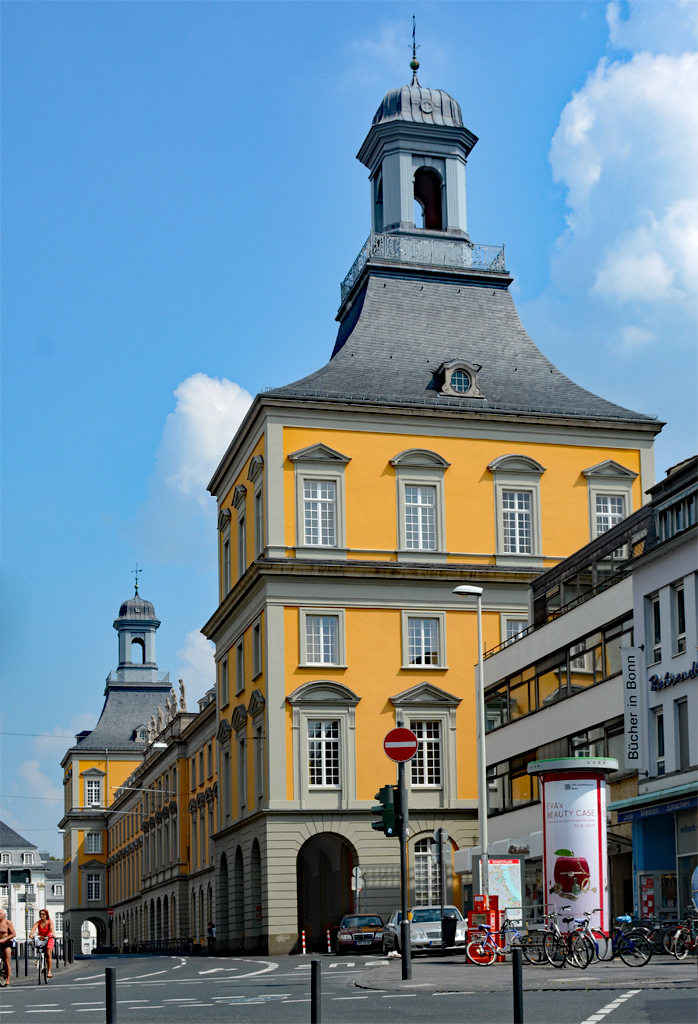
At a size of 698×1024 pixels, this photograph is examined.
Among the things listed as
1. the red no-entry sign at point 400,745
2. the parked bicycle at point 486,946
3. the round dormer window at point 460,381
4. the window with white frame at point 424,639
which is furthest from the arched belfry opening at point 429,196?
the red no-entry sign at point 400,745

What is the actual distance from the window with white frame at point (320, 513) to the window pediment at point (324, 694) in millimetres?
5131

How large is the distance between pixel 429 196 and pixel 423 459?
51.2 ft

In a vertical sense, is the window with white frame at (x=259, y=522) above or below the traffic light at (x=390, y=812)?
above

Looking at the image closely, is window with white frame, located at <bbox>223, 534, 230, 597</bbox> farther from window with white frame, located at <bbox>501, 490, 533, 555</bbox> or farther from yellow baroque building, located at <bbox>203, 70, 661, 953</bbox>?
window with white frame, located at <bbox>501, 490, 533, 555</bbox>

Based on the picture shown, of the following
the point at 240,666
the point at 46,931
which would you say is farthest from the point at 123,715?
the point at 46,931

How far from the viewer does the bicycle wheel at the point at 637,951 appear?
2580 centimetres

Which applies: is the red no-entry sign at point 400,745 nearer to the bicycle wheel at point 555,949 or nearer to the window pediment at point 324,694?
the bicycle wheel at point 555,949

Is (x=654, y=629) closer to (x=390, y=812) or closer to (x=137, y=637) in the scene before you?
(x=390, y=812)

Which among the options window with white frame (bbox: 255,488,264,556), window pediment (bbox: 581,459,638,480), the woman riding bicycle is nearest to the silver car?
the woman riding bicycle

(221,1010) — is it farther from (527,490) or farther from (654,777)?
(527,490)

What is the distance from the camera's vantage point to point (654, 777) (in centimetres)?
3753

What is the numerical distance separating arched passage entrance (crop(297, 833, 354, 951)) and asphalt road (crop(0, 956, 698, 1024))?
87.4ft

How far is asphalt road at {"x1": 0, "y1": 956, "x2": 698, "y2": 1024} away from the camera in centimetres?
1788

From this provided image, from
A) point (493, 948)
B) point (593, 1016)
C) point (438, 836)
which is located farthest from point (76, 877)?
point (593, 1016)
